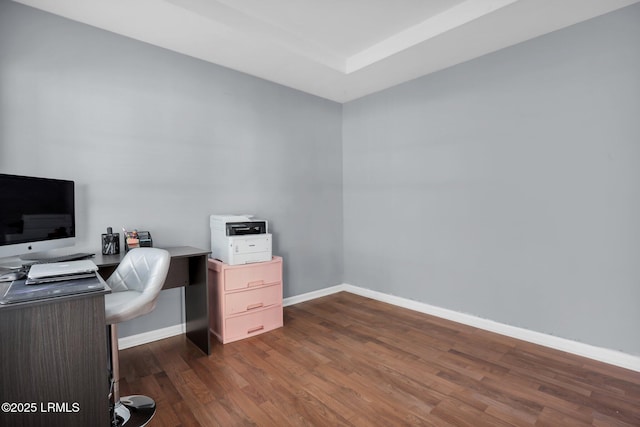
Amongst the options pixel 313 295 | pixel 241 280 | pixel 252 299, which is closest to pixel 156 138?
pixel 241 280

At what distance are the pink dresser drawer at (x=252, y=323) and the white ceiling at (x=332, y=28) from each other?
256 cm

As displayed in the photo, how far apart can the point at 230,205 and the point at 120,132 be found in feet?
3.97

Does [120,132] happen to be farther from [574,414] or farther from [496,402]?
[574,414]

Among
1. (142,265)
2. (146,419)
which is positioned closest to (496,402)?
(146,419)

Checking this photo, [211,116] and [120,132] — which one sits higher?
[211,116]

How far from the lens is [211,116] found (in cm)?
329

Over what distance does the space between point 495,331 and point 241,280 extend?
8.36 ft

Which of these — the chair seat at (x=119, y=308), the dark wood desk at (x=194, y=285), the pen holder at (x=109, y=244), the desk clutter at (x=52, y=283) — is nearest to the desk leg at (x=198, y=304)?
the dark wood desk at (x=194, y=285)

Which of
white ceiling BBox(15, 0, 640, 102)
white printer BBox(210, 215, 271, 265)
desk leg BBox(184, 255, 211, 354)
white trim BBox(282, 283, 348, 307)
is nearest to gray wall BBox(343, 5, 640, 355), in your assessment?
white ceiling BBox(15, 0, 640, 102)

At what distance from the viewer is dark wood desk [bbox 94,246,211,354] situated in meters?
2.66

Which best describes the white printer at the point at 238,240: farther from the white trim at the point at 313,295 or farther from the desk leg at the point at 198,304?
the white trim at the point at 313,295

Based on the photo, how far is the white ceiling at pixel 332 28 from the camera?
242 centimetres

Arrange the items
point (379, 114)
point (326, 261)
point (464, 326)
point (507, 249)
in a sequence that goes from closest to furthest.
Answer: point (507, 249)
point (464, 326)
point (379, 114)
point (326, 261)

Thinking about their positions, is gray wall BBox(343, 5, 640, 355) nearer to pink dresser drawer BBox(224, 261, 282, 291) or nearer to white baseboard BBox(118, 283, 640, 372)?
white baseboard BBox(118, 283, 640, 372)
